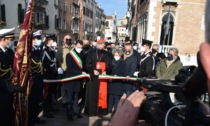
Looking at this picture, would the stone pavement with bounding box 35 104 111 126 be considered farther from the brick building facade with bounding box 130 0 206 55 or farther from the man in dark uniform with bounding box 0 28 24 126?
the brick building facade with bounding box 130 0 206 55

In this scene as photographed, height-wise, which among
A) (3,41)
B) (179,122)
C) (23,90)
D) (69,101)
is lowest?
(69,101)

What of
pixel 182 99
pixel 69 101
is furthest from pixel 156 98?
pixel 69 101

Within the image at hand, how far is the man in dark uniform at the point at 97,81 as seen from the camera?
547 cm

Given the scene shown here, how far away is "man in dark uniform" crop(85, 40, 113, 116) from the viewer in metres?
5.47

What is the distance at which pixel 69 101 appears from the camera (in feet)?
17.5

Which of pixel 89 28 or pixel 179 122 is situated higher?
pixel 89 28

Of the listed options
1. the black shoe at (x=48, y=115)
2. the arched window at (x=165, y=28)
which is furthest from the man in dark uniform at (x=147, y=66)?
the arched window at (x=165, y=28)

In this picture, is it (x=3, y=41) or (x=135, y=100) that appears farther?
(x=3, y=41)

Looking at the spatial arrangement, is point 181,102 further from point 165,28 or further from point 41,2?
point 41,2

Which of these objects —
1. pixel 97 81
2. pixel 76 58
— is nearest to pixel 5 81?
pixel 76 58

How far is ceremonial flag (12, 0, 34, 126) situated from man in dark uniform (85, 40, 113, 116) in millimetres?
2114

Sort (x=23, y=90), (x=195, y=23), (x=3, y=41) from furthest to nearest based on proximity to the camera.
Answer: (x=195, y=23), (x=3, y=41), (x=23, y=90)

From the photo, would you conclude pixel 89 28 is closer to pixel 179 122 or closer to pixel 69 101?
pixel 69 101

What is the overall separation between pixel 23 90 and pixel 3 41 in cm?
96
